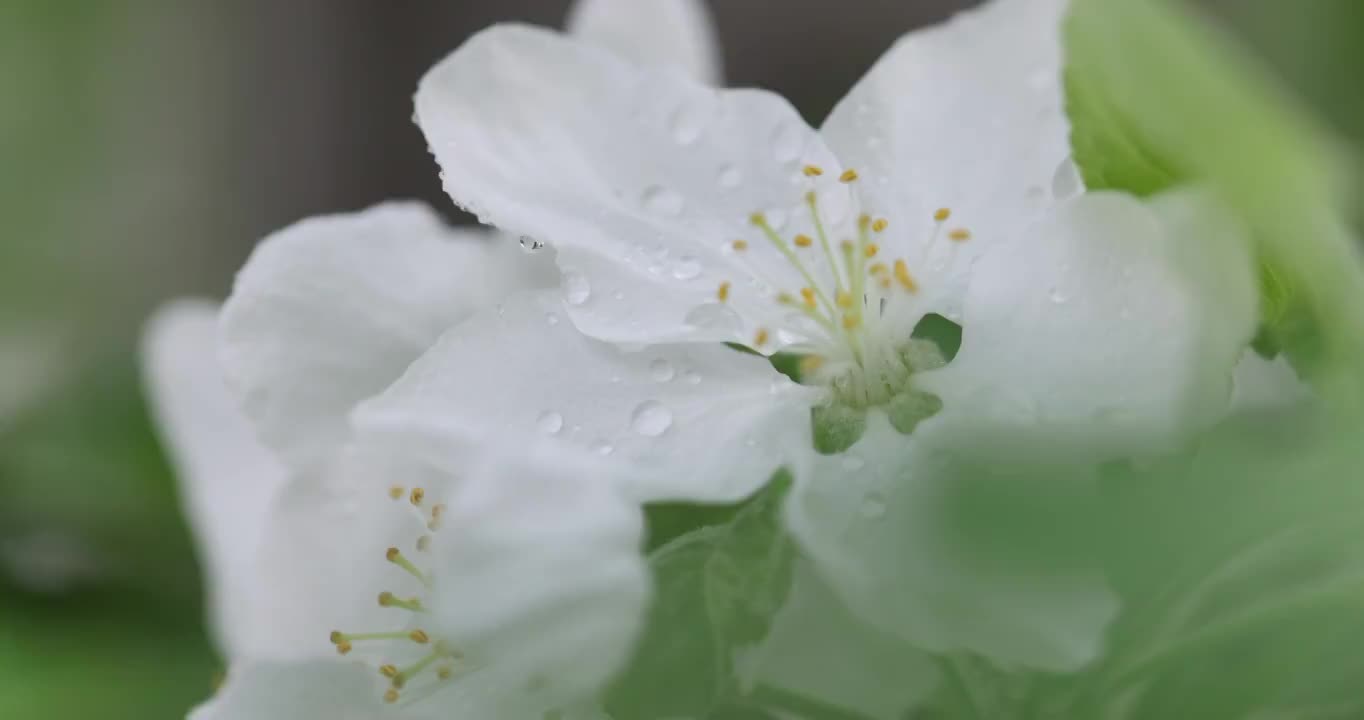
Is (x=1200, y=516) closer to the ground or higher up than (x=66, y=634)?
higher up

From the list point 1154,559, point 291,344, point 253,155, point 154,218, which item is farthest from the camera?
point 253,155

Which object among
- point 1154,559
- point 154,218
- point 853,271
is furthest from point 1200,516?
point 154,218

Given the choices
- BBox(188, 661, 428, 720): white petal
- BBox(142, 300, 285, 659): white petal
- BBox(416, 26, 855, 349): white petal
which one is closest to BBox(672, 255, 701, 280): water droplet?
BBox(416, 26, 855, 349): white petal

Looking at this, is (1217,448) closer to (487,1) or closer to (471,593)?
(471,593)

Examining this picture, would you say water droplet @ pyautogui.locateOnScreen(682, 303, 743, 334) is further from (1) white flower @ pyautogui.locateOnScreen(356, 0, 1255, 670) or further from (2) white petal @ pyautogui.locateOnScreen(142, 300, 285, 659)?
(2) white petal @ pyautogui.locateOnScreen(142, 300, 285, 659)

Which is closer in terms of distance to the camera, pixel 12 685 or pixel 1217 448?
pixel 1217 448

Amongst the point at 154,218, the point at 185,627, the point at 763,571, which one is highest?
the point at 763,571

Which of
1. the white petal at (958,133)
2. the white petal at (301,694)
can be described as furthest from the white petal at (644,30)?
the white petal at (301,694)

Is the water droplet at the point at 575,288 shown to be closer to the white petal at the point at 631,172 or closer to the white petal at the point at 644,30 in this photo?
the white petal at the point at 631,172
